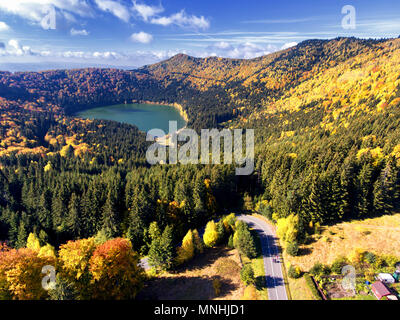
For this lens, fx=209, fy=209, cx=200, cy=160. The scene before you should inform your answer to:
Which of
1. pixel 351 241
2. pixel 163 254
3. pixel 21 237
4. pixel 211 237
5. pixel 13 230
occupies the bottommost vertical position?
pixel 21 237

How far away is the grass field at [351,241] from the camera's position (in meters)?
44.1

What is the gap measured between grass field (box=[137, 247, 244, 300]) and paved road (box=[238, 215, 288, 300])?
5.89 m

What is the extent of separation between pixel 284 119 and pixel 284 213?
149160mm

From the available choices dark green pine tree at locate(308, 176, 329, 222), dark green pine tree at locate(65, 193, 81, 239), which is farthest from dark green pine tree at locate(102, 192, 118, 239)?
dark green pine tree at locate(308, 176, 329, 222)

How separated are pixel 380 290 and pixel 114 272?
42898 mm

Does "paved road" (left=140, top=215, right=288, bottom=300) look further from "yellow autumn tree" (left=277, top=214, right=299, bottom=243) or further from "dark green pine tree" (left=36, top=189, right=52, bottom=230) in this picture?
"dark green pine tree" (left=36, top=189, right=52, bottom=230)

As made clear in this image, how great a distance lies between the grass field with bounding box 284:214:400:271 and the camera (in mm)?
44094

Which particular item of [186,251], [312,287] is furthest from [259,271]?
[186,251]

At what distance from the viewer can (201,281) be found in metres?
42.5

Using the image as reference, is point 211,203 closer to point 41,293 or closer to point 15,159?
point 41,293

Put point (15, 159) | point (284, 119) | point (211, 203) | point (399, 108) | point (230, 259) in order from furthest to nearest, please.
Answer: point (284, 119), point (15, 159), point (399, 108), point (211, 203), point (230, 259)

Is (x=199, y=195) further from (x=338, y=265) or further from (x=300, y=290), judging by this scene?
(x=338, y=265)

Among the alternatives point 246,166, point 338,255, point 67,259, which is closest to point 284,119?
point 246,166

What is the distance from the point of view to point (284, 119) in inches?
7426
